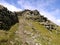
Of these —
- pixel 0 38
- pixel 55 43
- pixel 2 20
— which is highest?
pixel 2 20

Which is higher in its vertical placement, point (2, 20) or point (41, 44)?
point (2, 20)

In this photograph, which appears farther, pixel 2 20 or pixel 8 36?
pixel 2 20

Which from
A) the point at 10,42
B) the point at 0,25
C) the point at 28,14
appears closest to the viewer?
the point at 10,42

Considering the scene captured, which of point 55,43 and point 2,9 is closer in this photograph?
point 55,43

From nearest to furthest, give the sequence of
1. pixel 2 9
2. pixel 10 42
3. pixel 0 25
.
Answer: pixel 10 42, pixel 0 25, pixel 2 9

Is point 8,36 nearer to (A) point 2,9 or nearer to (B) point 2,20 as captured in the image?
(B) point 2,20

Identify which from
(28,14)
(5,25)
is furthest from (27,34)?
(28,14)

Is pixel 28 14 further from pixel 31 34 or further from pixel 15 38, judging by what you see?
pixel 15 38

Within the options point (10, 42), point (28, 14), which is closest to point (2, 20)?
point (10, 42)

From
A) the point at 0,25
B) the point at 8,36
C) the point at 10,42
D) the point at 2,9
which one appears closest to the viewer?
the point at 10,42

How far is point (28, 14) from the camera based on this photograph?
607ft

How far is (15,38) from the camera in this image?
82938mm

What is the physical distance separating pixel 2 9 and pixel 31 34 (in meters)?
24.1

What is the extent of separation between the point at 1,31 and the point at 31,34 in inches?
689
